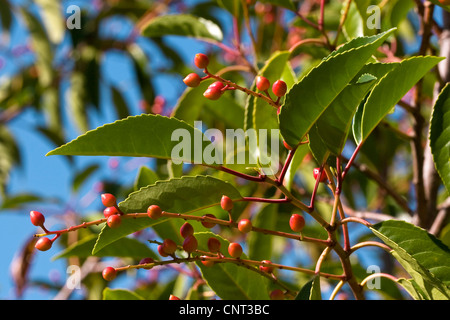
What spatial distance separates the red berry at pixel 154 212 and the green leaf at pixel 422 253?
0.34m

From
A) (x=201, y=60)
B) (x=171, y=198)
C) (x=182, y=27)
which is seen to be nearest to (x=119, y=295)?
(x=171, y=198)

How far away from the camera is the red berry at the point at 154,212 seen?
86cm

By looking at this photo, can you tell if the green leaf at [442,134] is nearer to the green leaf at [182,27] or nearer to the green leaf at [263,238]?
the green leaf at [263,238]

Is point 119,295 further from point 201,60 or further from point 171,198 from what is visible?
point 201,60

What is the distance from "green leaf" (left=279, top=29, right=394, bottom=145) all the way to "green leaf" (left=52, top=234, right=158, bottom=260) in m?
0.58

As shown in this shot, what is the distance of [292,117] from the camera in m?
0.88

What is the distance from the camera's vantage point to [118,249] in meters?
1.33

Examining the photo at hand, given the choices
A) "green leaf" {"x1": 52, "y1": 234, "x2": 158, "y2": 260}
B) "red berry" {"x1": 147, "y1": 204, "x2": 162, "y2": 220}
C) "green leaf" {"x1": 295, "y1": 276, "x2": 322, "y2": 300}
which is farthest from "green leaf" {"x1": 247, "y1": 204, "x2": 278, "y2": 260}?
"red berry" {"x1": 147, "y1": 204, "x2": 162, "y2": 220}

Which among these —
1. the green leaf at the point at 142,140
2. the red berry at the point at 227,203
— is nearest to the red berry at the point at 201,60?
the green leaf at the point at 142,140

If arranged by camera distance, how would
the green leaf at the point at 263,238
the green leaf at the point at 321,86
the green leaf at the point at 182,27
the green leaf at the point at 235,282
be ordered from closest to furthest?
1. the green leaf at the point at 321,86
2. the green leaf at the point at 235,282
3. the green leaf at the point at 263,238
4. the green leaf at the point at 182,27

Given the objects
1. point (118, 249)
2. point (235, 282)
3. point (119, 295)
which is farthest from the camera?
point (118, 249)

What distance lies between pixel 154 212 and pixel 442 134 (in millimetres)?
480
